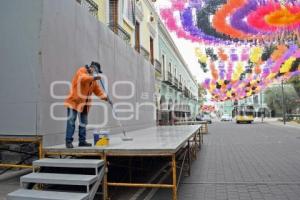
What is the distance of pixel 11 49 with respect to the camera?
24.2ft

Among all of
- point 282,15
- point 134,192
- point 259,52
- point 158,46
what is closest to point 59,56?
point 134,192

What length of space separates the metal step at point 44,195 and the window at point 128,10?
1241 cm

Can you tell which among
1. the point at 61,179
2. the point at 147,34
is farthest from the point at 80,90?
the point at 147,34

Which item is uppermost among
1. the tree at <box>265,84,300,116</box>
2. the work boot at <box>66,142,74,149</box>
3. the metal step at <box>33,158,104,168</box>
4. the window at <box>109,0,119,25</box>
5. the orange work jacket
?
the window at <box>109,0,119,25</box>

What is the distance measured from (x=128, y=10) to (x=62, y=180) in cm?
1335

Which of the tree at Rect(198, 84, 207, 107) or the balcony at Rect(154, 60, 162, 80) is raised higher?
the tree at Rect(198, 84, 207, 107)

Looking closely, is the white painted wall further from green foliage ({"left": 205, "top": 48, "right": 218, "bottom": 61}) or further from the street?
green foliage ({"left": 205, "top": 48, "right": 218, "bottom": 61})

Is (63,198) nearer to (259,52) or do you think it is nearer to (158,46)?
(259,52)

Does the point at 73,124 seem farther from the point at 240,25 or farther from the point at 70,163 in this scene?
the point at 240,25

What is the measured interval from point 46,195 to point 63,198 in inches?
13.7

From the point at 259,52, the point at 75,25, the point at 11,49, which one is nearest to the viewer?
the point at 11,49

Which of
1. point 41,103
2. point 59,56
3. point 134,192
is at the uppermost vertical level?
point 59,56

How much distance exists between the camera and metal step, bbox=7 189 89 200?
16.8ft

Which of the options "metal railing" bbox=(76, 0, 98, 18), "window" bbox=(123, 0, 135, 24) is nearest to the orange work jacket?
"metal railing" bbox=(76, 0, 98, 18)
